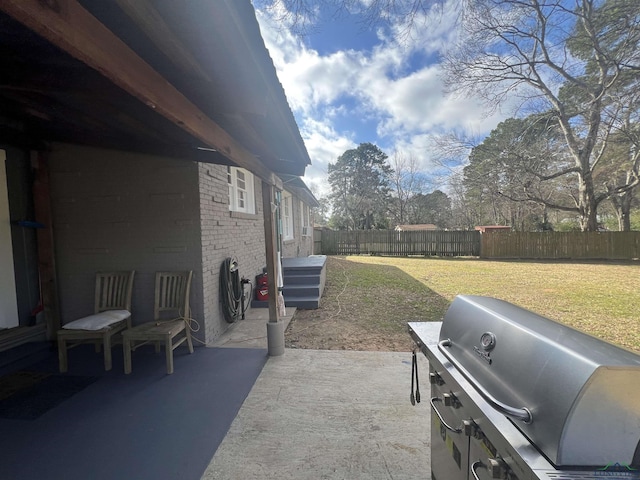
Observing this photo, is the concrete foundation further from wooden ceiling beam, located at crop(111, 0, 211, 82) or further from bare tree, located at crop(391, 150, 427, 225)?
bare tree, located at crop(391, 150, 427, 225)

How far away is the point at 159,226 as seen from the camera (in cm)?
387

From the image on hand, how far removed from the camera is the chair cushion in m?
3.10

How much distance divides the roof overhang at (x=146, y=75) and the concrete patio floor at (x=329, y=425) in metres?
2.02

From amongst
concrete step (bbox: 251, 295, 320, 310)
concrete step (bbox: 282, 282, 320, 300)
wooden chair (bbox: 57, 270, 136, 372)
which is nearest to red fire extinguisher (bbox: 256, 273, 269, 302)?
concrete step (bbox: 251, 295, 320, 310)

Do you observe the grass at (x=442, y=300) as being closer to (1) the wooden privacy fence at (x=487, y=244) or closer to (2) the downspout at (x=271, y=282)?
(2) the downspout at (x=271, y=282)

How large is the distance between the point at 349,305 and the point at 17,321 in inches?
201

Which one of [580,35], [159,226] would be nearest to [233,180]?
[159,226]

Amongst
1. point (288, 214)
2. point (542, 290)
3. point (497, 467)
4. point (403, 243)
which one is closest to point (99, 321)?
point (497, 467)

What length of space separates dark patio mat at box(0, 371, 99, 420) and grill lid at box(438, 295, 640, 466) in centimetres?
351

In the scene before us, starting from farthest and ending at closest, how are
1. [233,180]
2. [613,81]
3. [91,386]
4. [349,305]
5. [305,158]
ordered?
1. [613,81]
2. [349,305]
3. [233,180]
4. [305,158]
5. [91,386]

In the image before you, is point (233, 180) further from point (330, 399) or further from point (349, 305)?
point (330, 399)

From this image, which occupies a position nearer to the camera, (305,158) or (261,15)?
(261,15)

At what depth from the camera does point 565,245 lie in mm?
14281

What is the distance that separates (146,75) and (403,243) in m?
17.6
